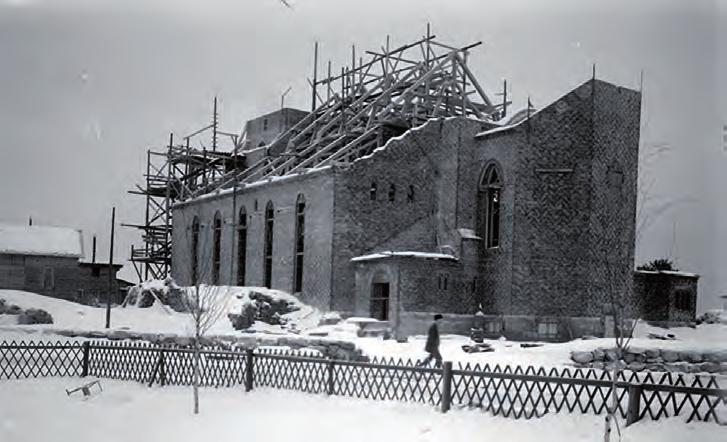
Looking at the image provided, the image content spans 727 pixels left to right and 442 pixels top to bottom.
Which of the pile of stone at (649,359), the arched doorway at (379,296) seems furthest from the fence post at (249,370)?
the arched doorway at (379,296)

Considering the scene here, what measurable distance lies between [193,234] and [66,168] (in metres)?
24.8

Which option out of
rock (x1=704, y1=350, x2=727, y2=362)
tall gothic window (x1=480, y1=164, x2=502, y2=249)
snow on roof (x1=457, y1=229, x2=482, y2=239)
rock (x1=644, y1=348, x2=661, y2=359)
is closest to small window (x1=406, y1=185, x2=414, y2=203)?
snow on roof (x1=457, y1=229, x2=482, y2=239)

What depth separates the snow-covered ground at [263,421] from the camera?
995cm

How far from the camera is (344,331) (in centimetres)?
2230

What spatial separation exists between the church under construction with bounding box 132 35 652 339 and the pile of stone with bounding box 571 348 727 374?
3.75 meters

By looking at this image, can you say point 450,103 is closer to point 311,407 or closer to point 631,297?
point 631,297

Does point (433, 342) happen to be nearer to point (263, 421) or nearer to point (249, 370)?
point (249, 370)

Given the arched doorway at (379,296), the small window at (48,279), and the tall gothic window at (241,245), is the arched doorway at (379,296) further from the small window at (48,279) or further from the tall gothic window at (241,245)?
the small window at (48,279)

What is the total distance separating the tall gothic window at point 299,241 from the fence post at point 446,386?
18.8 meters

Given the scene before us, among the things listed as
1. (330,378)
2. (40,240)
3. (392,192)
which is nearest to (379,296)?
(392,192)

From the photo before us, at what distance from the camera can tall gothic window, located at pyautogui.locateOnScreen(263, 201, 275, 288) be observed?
106 ft

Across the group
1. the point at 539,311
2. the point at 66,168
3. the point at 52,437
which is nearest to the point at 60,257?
the point at 66,168

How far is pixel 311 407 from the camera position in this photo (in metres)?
12.7

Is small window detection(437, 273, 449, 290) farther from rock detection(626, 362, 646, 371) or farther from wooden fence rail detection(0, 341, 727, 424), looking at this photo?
wooden fence rail detection(0, 341, 727, 424)
